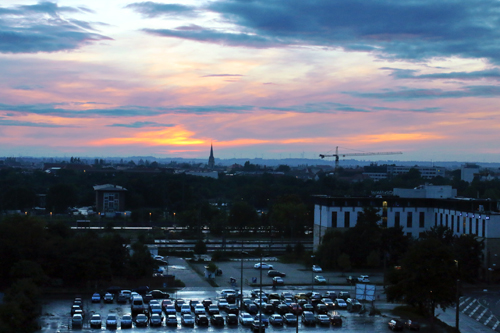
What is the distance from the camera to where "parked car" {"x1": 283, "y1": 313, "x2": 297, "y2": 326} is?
81.1ft

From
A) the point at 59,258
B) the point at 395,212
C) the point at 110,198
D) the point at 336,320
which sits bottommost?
the point at 336,320

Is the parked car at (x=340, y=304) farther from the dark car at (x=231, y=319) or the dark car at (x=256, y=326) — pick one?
the dark car at (x=231, y=319)

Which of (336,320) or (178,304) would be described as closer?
(336,320)

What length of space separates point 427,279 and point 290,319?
5908mm

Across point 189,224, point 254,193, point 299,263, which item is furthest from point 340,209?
point 254,193

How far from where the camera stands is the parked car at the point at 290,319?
81.1 feet

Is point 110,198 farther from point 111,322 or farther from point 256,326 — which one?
point 256,326

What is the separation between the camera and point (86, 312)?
26062mm

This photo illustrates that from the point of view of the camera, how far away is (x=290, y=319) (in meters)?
24.9

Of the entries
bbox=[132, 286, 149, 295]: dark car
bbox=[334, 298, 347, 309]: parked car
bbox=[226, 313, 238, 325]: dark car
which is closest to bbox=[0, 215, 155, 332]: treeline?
bbox=[132, 286, 149, 295]: dark car

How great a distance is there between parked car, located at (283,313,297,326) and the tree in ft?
14.7

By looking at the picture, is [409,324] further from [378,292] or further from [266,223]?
[266,223]

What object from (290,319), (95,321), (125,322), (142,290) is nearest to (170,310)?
(125,322)

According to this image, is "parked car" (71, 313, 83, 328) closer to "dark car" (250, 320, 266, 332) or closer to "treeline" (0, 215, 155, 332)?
"treeline" (0, 215, 155, 332)
